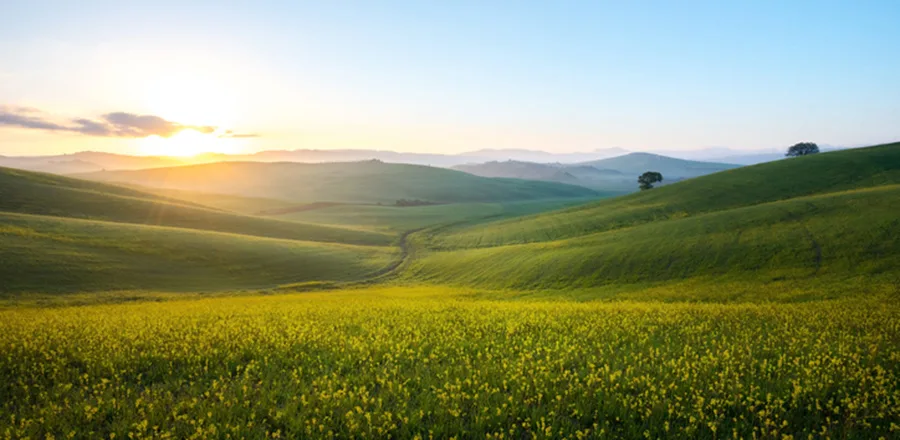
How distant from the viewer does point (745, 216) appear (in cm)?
5334

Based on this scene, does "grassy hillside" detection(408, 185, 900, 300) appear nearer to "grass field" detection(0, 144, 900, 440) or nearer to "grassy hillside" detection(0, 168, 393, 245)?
"grass field" detection(0, 144, 900, 440)

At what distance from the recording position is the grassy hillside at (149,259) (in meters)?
45.5

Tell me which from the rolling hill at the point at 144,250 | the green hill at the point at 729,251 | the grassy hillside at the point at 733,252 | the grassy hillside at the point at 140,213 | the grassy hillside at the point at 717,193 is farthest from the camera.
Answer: the grassy hillside at the point at 140,213

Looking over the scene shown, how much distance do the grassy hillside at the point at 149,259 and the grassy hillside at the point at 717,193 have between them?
1080 inches

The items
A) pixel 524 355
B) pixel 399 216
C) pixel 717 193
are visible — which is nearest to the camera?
pixel 524 355

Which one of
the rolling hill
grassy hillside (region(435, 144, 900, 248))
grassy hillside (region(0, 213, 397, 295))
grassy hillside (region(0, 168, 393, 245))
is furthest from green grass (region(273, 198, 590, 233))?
grassy hillside (region(0, 213, 397, 295))

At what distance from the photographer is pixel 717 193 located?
83.9m

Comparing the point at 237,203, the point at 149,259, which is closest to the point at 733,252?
the point at 149,259

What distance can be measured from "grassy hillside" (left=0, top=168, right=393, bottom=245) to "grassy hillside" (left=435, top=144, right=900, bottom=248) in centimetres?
2766

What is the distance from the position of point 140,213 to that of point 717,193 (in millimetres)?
120512

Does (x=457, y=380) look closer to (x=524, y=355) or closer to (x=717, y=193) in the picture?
(x=524, y=355)

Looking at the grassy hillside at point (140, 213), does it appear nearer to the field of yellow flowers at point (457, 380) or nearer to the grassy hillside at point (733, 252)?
the grassy hillside at point (733, 252)

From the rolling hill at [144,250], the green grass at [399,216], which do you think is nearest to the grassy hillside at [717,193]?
the rolling hill at [144,250]

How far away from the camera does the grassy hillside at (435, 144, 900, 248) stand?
76.4 metres
